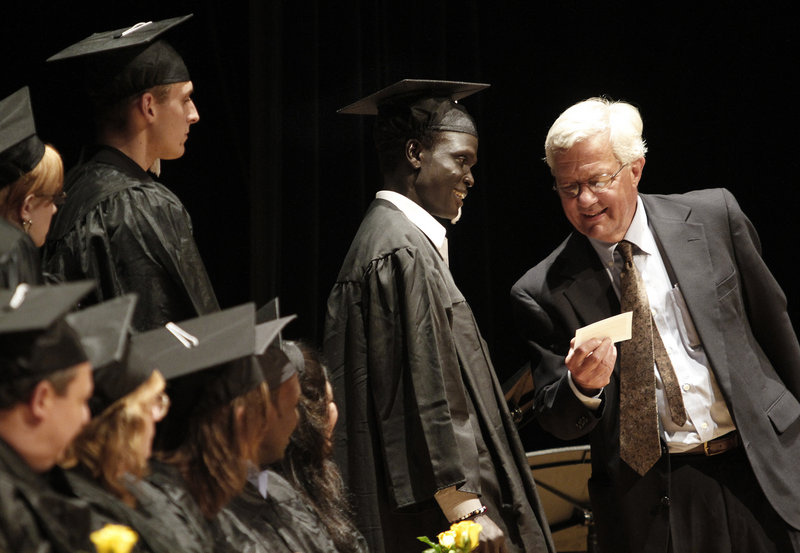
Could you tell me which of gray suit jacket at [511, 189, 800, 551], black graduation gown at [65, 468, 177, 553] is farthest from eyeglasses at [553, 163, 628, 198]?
black graduation gown at [65, 468, 177, 553]

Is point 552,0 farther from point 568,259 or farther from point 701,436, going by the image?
point 701,436

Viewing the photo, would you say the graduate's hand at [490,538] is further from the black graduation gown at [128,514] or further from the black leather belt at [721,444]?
the black graduation gown at [128,514]

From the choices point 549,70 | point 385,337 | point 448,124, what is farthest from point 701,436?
point 549,70

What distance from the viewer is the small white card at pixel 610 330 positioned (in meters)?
2.89

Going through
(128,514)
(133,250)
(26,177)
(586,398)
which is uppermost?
(26,177)

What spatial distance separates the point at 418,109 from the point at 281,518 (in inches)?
57.2

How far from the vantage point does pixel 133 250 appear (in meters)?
2.56

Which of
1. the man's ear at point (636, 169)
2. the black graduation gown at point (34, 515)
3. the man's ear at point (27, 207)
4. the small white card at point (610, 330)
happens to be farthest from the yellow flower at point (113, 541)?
the man's ear at point (636, 169)

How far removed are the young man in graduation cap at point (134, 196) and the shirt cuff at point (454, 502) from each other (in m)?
0.83

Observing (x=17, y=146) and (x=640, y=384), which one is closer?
(x=17, y=146)

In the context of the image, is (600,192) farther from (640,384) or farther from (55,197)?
(55,197)

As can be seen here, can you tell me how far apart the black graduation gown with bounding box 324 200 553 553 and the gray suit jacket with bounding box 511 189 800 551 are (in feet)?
0.86

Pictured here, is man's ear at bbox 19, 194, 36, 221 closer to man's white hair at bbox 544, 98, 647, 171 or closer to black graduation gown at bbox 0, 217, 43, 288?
black graduation gown at bbox 0, 217, 43, 288

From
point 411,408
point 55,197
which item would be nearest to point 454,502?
point 411,408
